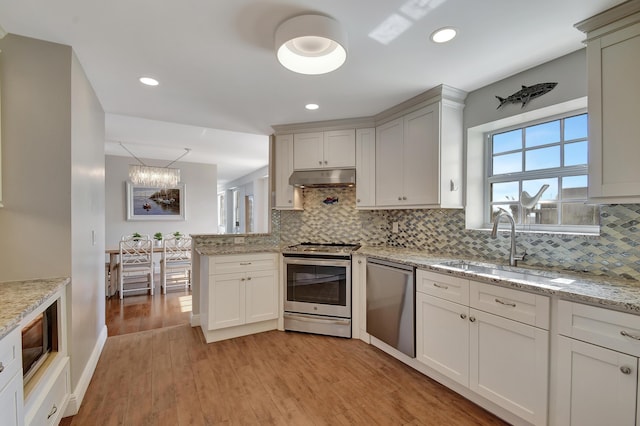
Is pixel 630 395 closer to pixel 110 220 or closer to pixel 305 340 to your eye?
pixel 305 340

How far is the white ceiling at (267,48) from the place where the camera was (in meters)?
1.51

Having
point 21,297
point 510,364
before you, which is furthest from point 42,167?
point 510,364

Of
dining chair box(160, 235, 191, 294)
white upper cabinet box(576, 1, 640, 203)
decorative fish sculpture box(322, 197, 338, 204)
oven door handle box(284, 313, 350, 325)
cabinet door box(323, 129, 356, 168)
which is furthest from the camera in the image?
dining chair box(160, 235, 191, 294)

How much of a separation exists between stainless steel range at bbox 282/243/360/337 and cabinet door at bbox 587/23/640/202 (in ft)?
6.51

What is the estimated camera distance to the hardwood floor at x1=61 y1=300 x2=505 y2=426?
1.84 meters

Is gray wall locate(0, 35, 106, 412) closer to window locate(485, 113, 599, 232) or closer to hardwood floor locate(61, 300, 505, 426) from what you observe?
hardwood floor locate(61, 300, 505, 426)

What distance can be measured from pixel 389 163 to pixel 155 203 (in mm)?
5115

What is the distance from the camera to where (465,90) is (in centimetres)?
255

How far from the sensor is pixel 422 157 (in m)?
2.68

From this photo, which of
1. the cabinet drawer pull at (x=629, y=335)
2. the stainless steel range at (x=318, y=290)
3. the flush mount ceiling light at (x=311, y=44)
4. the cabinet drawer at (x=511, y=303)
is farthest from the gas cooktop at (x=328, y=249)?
the cabinet drawer pull at (x=629, y=335)

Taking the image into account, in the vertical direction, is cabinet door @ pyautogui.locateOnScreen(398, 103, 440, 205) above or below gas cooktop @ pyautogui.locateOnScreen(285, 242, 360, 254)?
above

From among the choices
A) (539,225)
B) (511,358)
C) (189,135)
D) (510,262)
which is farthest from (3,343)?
(189,135)

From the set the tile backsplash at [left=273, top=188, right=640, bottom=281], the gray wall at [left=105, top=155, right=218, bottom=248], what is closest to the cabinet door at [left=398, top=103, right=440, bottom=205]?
the tile backsplash at [left=273, top=188, right=640, bottom=281]

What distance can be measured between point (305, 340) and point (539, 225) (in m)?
2.33
